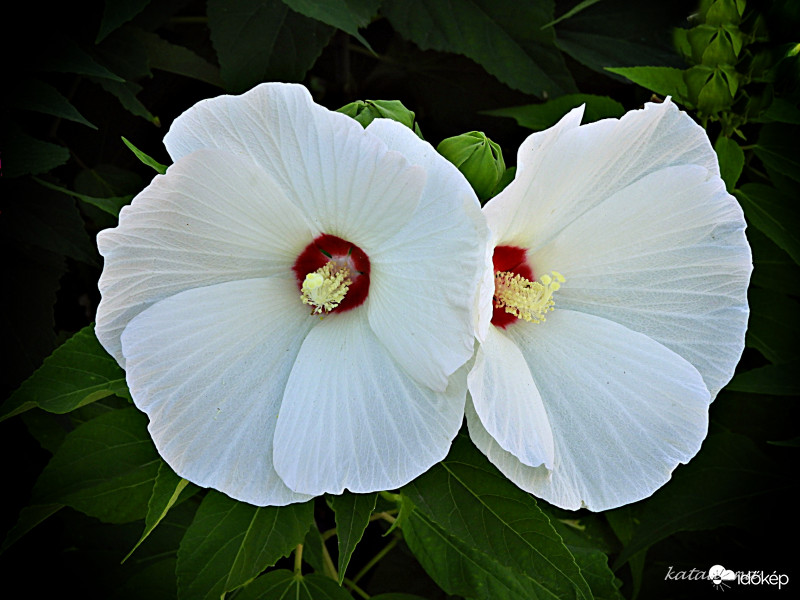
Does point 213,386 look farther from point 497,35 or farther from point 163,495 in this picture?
point 497,35

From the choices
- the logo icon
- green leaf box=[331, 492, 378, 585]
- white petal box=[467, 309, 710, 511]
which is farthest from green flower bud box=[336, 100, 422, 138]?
the logo icon

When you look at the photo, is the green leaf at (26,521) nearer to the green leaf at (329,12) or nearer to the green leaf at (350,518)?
the green leaf at (350,518)

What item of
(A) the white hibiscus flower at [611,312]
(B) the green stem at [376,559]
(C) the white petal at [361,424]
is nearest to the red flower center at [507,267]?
(A) the white hibiscus flower at [611,312]

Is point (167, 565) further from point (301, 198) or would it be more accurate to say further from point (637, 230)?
point (637, 230)

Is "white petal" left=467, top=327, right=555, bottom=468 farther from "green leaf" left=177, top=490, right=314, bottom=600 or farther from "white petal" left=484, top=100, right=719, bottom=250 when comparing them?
"green leaf" left=177, top=490, right=314, bottom=600

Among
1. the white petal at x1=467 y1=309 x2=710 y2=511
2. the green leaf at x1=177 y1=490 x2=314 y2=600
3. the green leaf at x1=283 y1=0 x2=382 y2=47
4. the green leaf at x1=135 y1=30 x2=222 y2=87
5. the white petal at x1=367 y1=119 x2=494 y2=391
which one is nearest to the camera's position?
the white petal at x1=367 y1=119 x2=494 y2=391

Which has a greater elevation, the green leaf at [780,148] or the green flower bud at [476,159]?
the green flower bud at [476,159]

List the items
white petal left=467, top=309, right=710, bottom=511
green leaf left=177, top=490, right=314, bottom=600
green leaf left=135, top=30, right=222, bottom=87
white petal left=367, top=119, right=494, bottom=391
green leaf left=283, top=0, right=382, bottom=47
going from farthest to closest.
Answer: green leaf left=135, top=30, right=222, bottom=87
green leaf left=283, top=0, right=382, bottom=47
green leaf left=177, top=490, right=314, bottom=600
white petal left=467, top=309, right=710, bottom=511
white petal left=367, top=119, right=494, bottom=391

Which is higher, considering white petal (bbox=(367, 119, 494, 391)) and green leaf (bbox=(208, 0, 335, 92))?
green leaf (bbox=(208, 0, 335, 92))
